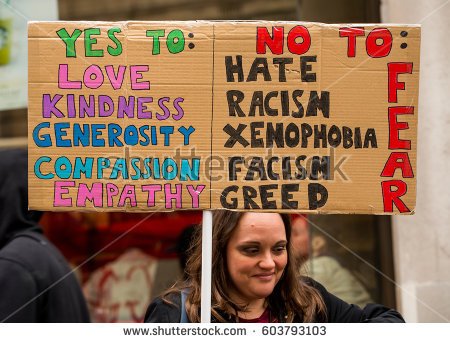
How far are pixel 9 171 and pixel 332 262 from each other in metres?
1.89

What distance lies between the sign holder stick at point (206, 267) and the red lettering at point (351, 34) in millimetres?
619

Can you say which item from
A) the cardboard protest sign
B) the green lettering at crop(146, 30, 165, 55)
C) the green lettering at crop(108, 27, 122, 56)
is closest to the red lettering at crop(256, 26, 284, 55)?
the cardboard protest sign

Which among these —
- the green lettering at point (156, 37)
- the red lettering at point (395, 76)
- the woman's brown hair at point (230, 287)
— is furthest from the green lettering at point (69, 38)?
the red lettering at point (395, 76)

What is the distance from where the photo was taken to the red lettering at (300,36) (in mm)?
2367

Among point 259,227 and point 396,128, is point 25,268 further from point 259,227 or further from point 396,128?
point 396,128

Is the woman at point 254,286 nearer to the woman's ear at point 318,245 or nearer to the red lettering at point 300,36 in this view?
the red lettering at point 300,36

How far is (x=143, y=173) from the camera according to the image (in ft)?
7.80

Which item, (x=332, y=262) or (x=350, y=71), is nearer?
(x=350, y=71)

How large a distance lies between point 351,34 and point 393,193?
476 millimetres

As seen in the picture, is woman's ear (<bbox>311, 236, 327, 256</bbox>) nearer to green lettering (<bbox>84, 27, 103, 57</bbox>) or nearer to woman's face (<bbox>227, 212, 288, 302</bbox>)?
woman's face (<bbox>227, 212, 288, 302</bbox>)

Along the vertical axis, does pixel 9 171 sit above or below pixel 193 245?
above

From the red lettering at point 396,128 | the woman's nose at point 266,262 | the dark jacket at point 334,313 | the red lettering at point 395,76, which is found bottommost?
the dark jacket at point 334,313

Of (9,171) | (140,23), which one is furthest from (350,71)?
(9,171)

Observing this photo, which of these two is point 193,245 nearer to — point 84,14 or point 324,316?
point 324,316
